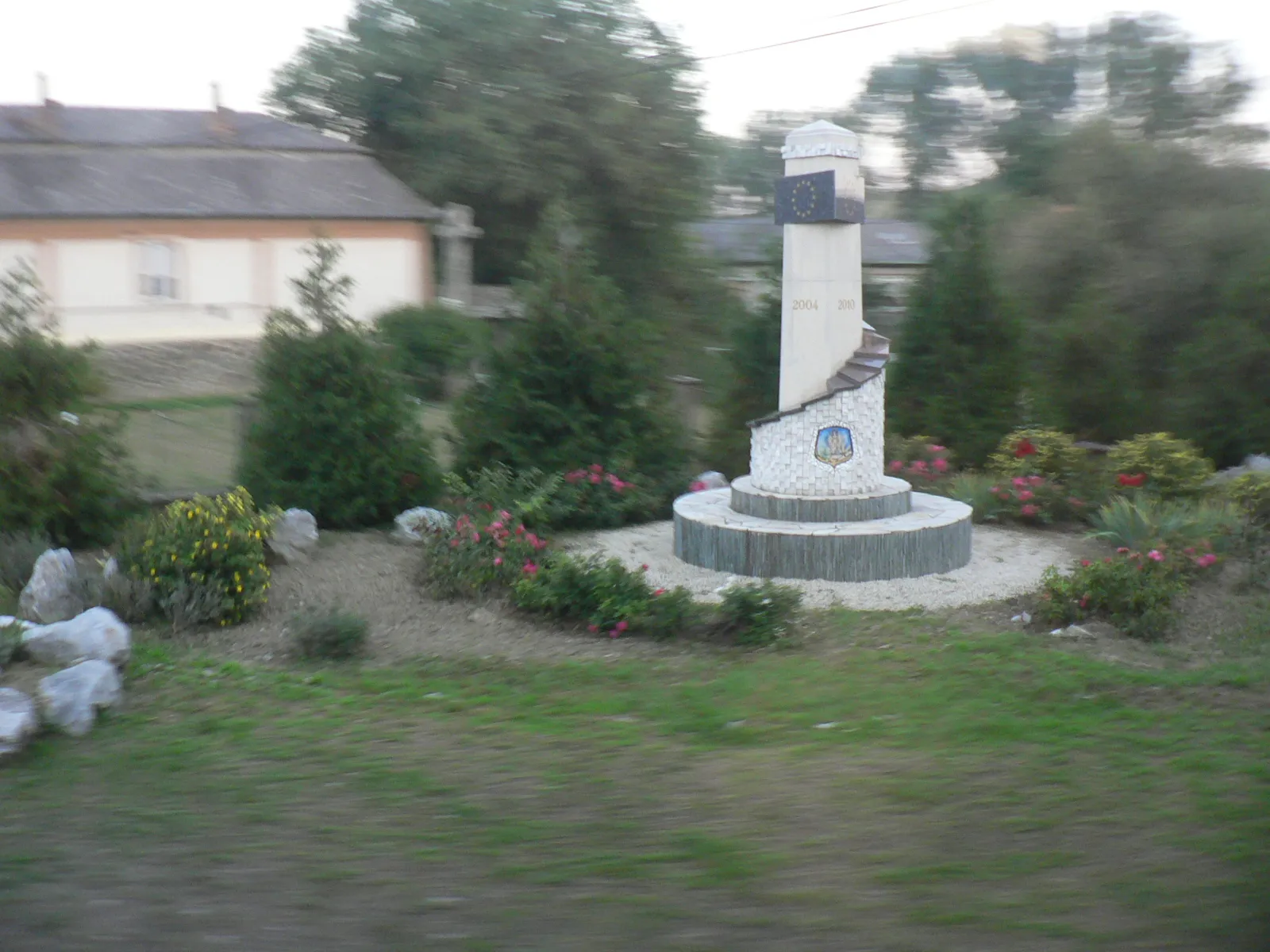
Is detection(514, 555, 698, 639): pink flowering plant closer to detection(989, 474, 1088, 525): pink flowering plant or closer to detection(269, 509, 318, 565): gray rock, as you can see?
detection(269, 509, 318, 565): gray rock

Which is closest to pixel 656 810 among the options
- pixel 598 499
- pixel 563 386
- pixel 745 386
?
pixel 598 499

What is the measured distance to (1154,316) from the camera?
1490 cm

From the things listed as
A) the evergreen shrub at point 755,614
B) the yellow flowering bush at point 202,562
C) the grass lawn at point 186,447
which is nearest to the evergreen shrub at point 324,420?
the grass lawn at point 186,447

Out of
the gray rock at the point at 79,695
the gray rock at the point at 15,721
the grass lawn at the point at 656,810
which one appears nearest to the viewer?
the grass lawn at the point at 656,810

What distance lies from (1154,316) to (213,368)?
16.6 metres

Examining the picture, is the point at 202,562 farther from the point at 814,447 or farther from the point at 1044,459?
the point at 1044,459

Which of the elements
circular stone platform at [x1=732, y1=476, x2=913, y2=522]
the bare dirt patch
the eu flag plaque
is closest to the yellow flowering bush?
the bare dirt patch

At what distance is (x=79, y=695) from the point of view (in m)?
5.82

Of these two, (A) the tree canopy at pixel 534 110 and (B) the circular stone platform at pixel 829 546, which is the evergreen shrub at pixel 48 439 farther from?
(A) the tree canopy at pixel 534 110

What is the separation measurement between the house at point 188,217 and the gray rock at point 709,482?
1337 cm

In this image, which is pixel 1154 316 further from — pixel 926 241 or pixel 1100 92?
pixel 1100 92

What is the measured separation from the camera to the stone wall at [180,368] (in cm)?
2188

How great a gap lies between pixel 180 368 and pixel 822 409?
1706 centimetres

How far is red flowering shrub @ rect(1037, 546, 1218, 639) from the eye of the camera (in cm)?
739
